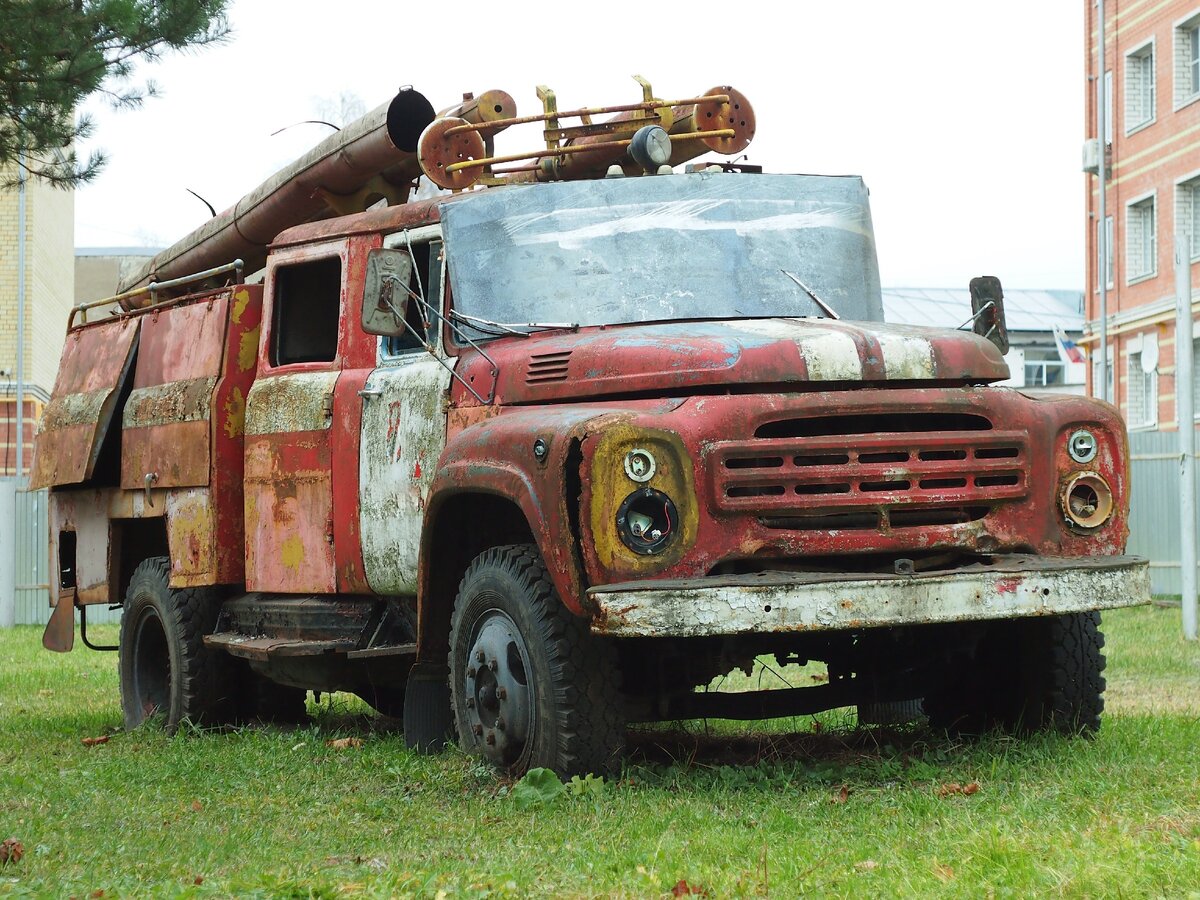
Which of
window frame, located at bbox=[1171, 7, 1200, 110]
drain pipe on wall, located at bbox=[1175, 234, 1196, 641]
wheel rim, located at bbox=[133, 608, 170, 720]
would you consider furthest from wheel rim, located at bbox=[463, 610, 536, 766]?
window frame, located at bbox=[1171, 7, 1200, 110]

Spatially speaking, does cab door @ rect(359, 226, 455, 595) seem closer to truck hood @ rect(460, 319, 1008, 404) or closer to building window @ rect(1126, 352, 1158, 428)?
truck hood @ rect(460, 319, 1008, 404)

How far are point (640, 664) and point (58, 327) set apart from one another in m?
37.1

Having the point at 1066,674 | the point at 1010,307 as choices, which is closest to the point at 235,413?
the point at 1066,674

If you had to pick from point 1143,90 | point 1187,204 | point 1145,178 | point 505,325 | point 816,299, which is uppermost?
point 1143,90

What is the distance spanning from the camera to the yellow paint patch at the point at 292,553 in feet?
27.9

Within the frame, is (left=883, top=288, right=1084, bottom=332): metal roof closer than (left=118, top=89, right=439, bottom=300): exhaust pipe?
No

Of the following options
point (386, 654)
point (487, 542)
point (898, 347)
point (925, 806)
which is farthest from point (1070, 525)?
point (386, 654)

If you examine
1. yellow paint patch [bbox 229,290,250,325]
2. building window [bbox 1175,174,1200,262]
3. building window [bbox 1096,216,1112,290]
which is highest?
building window [bbox 1175,174,1200,262]

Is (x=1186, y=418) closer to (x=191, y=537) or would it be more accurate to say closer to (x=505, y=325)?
(x=191, y=537)

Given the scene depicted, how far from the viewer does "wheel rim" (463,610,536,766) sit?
6.52 m

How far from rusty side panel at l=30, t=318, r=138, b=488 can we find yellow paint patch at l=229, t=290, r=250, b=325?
1.43 metres

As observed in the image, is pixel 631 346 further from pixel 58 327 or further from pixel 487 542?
pixel 58 327

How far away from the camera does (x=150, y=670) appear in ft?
33.3

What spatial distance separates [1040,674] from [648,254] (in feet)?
7.55
